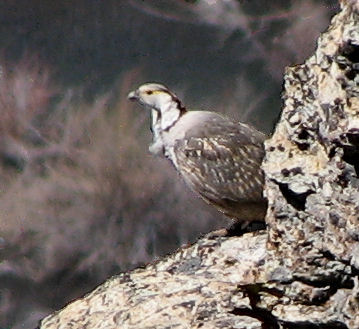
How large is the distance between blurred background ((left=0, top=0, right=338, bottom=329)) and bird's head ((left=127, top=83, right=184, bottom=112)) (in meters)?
0.63

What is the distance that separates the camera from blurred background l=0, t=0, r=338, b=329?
6.57 m

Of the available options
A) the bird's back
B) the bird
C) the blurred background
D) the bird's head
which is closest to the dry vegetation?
the blurred background

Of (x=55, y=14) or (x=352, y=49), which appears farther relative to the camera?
(x=55, y=14)

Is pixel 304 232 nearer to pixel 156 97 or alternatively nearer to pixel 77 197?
pixel 156 97

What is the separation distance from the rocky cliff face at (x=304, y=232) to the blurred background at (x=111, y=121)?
2.95 meters

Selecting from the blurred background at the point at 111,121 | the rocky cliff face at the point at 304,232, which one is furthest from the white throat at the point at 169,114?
the rocky cliff face at the point at 304,232

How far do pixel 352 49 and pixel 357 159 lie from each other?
0.24m

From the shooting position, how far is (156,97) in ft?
19.6

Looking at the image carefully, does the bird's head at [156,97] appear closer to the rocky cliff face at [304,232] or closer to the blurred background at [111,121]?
the blurred background at [111,121]

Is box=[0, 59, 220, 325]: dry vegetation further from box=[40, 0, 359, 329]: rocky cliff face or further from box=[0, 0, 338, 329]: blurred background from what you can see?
box=[40, 0, 359, 329]: rocky cliff face

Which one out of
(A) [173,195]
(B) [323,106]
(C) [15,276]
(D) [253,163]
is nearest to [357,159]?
(B) [323,106]

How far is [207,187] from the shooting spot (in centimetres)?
536

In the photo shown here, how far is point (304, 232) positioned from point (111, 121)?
3.80 m

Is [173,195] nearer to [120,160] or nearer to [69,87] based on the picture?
[120,160]
